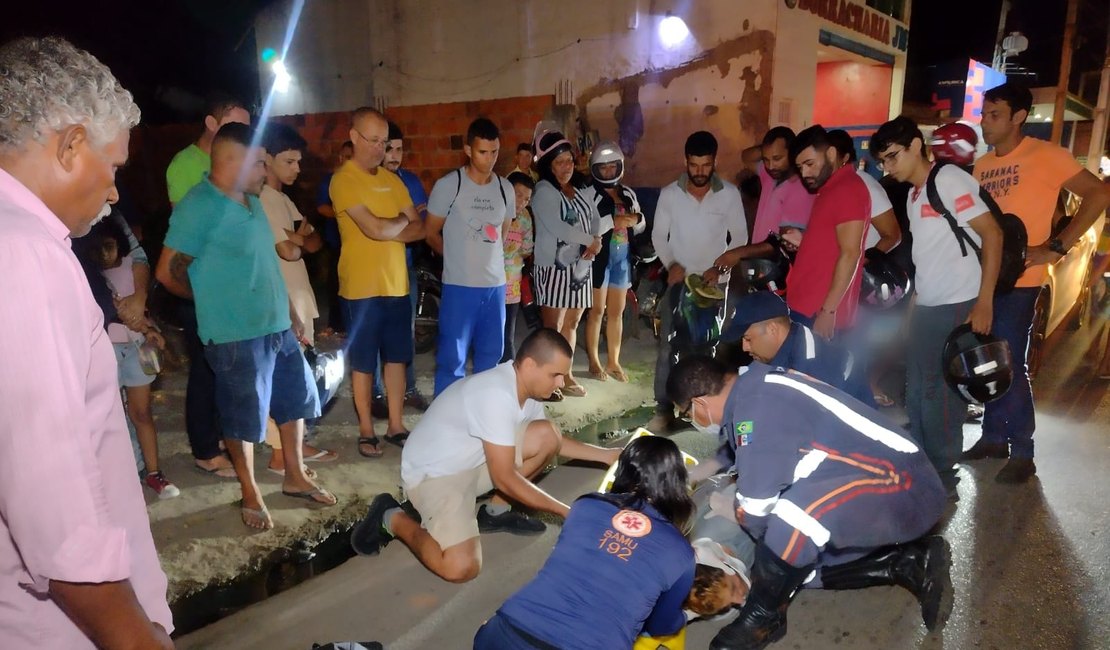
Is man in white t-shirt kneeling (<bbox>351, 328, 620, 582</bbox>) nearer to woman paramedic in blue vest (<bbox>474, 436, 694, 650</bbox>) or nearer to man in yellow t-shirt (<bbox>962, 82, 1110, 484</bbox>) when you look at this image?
woman paramedic in blue vest (<bbox>474, 436, 694, 650</bbox>)

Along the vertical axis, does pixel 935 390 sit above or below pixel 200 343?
below

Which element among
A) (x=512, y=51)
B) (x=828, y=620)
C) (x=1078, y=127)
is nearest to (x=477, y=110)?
(x=512, y=51)

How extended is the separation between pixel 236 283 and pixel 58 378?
97.1 inches

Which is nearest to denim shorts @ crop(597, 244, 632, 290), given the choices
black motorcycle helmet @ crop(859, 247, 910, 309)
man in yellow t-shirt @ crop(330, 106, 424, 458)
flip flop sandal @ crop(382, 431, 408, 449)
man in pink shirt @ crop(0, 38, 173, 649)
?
man in yellow t-shirt @ crop(330, 106, 424, 458)

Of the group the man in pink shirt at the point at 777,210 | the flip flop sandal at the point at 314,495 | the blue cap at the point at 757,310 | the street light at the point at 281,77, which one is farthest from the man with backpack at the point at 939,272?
the street light at the point at 281,77

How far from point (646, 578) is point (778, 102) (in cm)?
704

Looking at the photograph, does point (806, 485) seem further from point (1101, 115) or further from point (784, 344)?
point (1101, 115)

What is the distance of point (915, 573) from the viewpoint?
2.94 meters

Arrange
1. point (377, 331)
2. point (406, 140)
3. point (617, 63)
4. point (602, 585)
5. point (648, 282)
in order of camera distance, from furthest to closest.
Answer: point (406, 140), point (617, 63), point (648, 282), point (377, 331), point (602, 585)

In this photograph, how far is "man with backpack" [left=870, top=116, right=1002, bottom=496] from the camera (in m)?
3.82

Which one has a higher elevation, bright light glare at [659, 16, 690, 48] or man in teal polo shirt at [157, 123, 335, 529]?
bright light glare at [659, 16, 690, 48]

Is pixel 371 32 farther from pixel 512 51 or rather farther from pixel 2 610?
pixel 2 610

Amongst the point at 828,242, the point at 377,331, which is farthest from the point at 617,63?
the point at 377,331

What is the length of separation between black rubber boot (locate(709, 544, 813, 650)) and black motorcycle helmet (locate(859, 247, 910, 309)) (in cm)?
242
